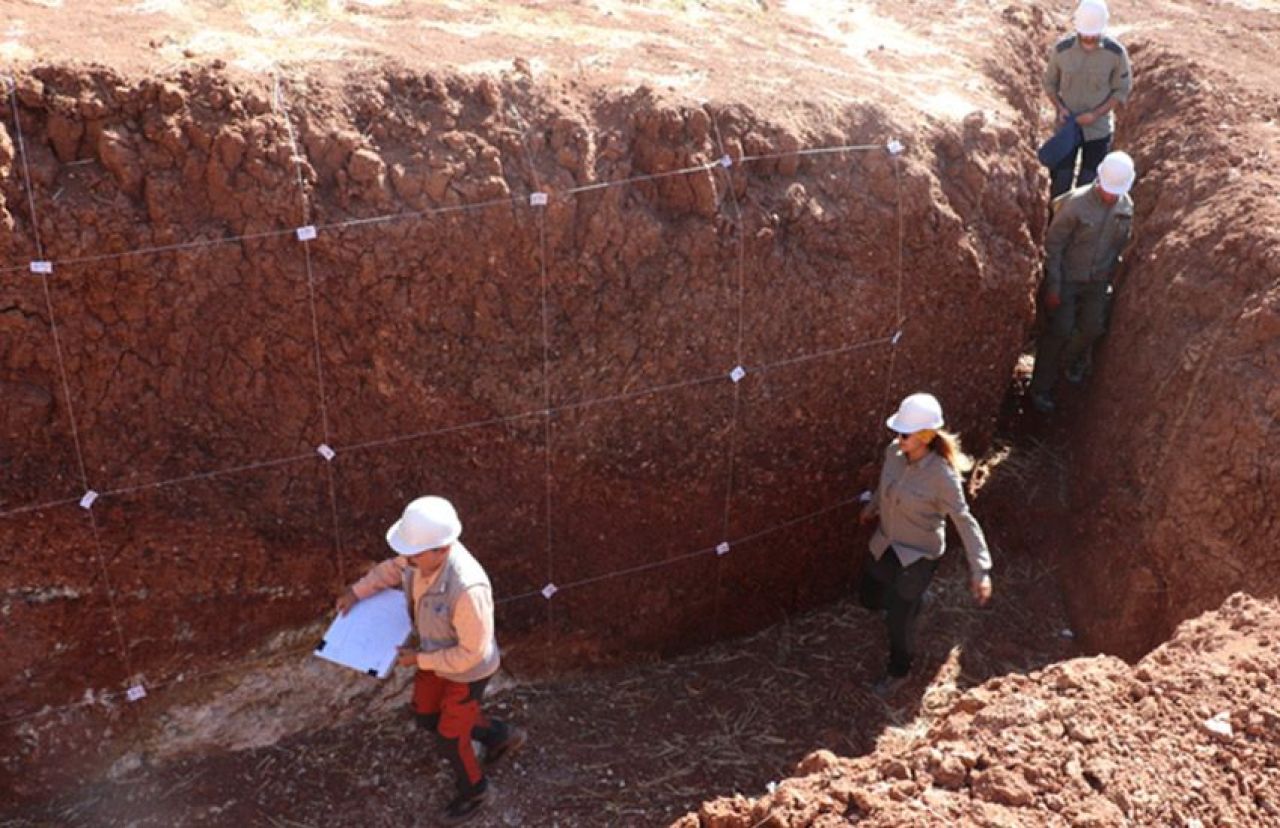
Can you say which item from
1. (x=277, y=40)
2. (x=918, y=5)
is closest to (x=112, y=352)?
(x=277, y=40)

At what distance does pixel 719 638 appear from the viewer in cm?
709

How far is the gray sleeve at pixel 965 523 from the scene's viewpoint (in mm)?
5770

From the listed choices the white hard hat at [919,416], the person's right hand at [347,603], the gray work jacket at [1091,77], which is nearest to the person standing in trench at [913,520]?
the white hard hat at [919,416]

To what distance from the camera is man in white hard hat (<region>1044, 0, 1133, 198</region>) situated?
806 centimetres

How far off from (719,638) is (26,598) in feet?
11.6

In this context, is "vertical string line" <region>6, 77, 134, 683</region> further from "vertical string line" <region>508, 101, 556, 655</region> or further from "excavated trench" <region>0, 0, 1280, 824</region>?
"vertical string line" <region>508, 101, 556, 655</region>

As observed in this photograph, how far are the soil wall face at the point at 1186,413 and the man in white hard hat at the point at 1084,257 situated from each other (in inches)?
8.1

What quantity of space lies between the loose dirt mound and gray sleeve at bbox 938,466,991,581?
0.88 metres

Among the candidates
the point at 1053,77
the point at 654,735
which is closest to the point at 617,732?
the point at 654,735

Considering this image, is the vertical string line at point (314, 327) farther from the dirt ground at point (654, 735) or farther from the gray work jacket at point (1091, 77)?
the gray work jacket at point (1091, 77)

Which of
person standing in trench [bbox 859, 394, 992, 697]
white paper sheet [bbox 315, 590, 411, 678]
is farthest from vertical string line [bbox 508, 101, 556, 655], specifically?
person standing in trench [bbox 859, 394, 992, 697]

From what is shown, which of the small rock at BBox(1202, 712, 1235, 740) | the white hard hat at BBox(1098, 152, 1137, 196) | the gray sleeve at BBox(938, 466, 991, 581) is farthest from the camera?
the white hard hat at BBox(1098, 152, 1137, 196)

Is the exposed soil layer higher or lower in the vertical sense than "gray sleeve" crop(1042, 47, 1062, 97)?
lower

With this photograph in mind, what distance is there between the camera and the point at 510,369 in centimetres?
602
